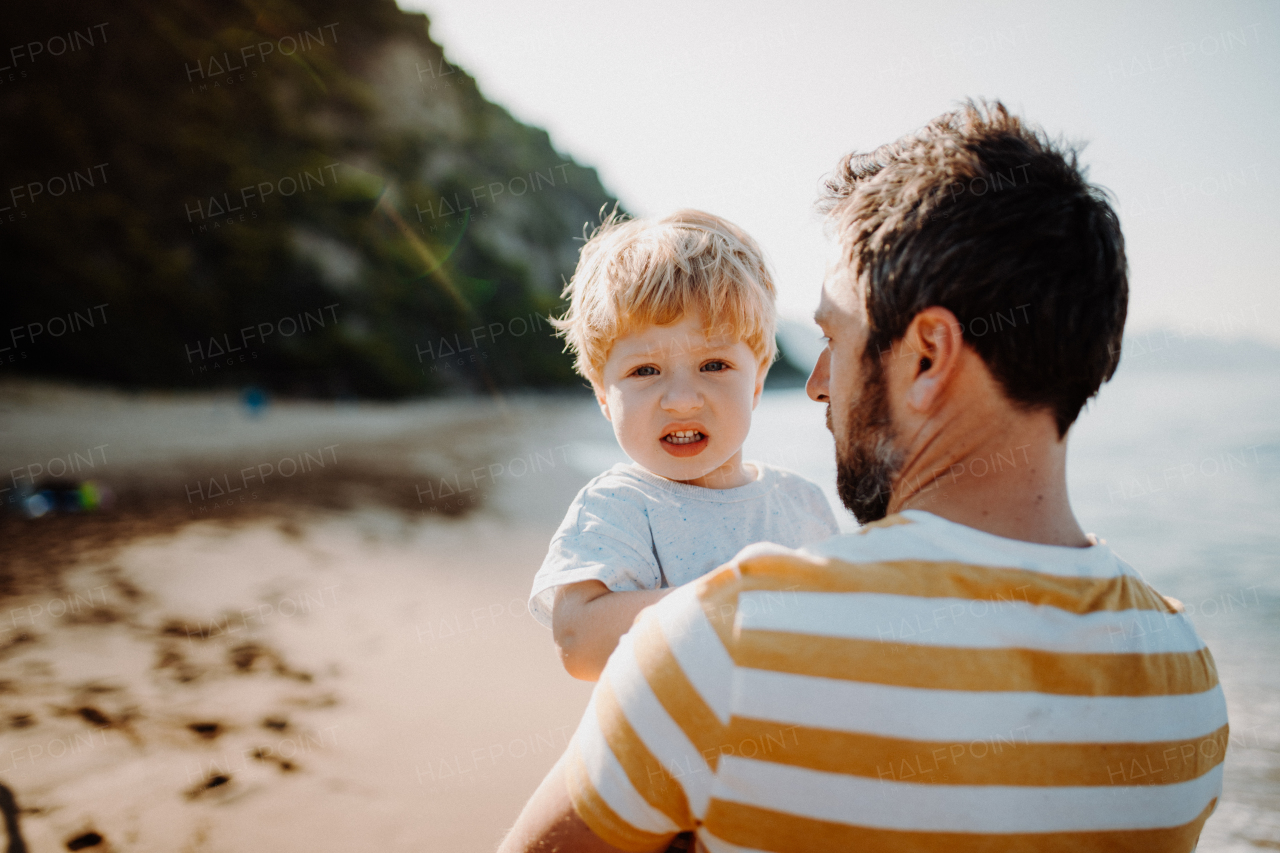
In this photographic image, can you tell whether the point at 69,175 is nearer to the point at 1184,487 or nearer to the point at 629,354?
the point at 629,354

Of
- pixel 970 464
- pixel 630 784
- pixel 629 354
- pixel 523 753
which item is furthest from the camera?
pixel 523 753

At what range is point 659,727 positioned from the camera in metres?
1.06

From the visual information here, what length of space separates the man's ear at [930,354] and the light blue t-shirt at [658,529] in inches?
32.8

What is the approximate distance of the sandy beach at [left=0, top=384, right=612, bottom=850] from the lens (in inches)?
128

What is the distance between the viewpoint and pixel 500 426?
65.2 ft

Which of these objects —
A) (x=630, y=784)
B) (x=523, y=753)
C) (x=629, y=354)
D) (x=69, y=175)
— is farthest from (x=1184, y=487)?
(x=69, y=175)

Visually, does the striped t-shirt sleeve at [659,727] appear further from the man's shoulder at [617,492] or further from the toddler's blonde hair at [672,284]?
the toddler's blonde hair at [672,284]

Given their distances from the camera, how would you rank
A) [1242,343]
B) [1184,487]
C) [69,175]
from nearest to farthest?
[1184,487] < [69,175] < [1242,343]

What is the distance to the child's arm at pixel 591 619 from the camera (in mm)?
1650

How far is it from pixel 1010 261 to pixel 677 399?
0.98 meters

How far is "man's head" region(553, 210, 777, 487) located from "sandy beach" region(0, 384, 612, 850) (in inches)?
92.3

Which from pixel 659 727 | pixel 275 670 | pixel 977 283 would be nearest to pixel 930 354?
pixel 977 283

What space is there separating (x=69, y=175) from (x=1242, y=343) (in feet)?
114

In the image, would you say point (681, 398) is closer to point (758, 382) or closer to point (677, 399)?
point (677, 399)
